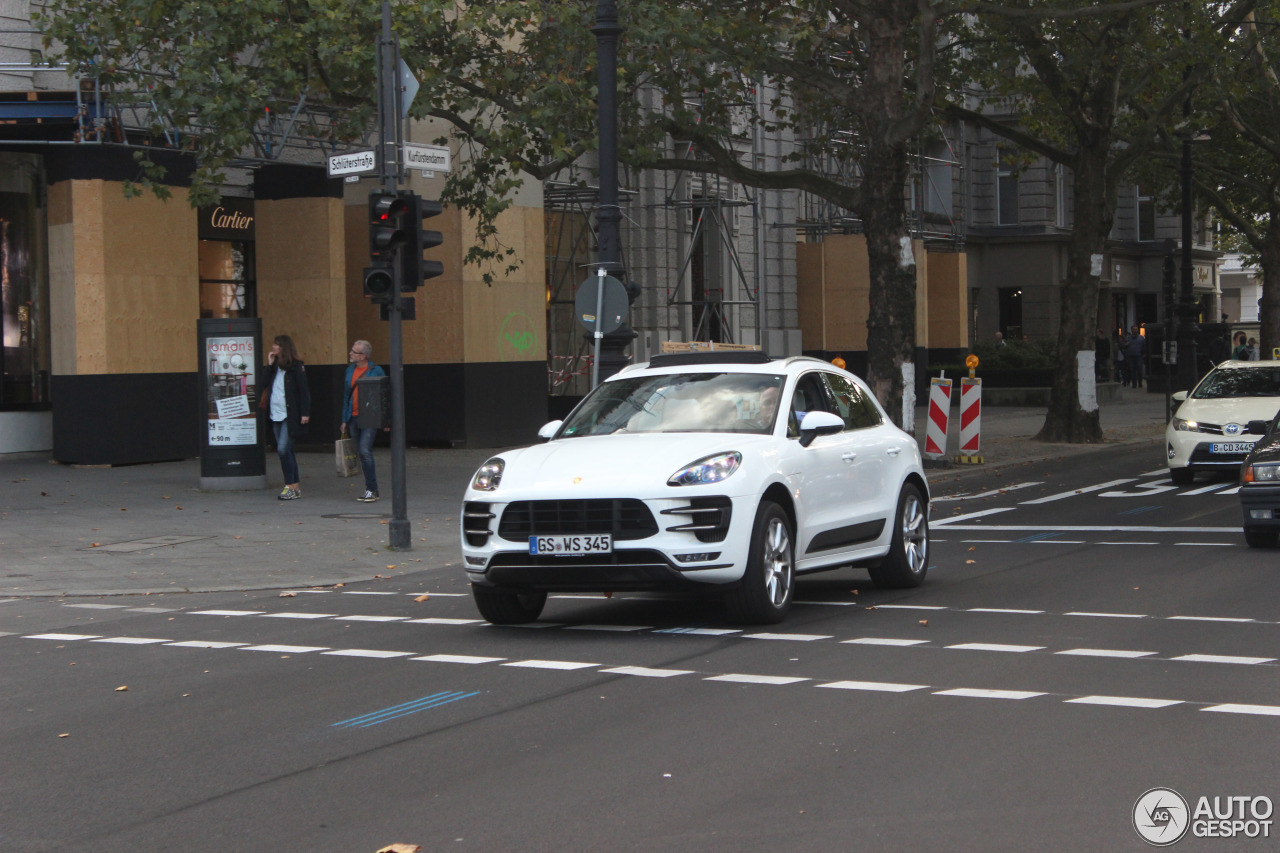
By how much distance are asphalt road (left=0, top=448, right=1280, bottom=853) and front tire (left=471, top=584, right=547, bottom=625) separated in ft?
Result: 0.54

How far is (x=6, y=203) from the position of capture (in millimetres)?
22719

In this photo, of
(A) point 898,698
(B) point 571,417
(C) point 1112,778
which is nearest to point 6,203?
(B) point 571,417

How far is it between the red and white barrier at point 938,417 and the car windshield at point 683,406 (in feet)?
40.5

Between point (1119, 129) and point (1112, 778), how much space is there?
33.9 meters

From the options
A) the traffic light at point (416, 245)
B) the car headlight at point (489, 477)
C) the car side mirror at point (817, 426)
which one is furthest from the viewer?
the traffic light at point (416, 245)

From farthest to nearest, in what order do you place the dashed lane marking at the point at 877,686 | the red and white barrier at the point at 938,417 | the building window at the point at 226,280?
the building window at the point at 226,280 < the red and white barrier at the point at 938,417 < the dashed lane marking at the point at 877,686

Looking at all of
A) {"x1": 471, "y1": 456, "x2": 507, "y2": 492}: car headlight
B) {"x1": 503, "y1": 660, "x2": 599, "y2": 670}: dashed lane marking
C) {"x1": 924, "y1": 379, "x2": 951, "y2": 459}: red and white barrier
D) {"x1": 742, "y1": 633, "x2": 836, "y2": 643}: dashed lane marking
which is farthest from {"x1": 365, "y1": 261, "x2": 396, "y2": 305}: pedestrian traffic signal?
{"x1": 924, "y1": 379, "x2": 951, "y2": 459}: red and white barrier

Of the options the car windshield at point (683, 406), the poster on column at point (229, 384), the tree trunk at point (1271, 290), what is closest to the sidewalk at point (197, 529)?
the poster on column at point (229, 384)

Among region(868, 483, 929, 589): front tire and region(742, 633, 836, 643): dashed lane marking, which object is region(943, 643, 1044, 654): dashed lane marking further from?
region(868, 483, 929, 589): front tire

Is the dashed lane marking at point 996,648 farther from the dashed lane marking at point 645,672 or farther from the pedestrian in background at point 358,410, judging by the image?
the pedestrian in background at point 358,410

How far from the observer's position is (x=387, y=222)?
1455 cm

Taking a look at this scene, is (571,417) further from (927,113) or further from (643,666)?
(927,113)

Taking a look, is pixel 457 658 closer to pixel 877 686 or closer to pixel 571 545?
pixel 571 545

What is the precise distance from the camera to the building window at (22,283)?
22750 millimetres
